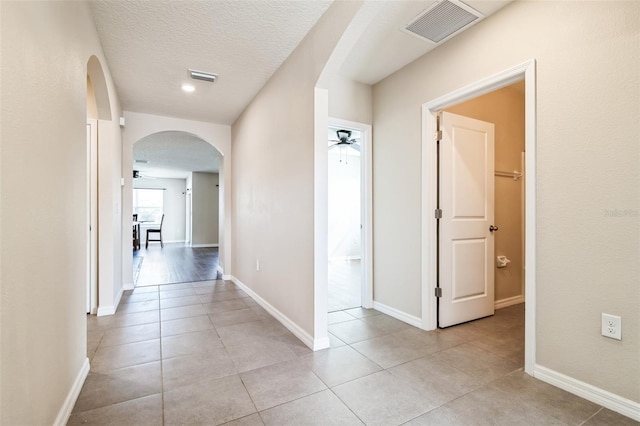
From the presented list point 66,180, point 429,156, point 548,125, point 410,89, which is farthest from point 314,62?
point 66,180

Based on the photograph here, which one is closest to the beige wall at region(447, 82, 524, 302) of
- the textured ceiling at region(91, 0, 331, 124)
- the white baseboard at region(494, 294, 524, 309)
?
the white baseboard at region(494, 294, 524, 309)

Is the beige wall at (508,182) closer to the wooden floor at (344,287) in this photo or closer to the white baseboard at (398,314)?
the white baseboard at (398,314)

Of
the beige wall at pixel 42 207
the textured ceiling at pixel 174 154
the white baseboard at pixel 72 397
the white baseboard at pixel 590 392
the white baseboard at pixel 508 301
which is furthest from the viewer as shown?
the textured ceiling at pixel 174 154

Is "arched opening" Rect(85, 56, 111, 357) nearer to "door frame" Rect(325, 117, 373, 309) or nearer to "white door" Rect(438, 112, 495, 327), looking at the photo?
"door frame" Rect(325, 117, 373, 309)

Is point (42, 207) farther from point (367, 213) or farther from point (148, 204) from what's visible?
point (148, 204)

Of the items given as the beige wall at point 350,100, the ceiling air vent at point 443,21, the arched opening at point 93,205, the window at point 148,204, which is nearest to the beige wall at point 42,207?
the arched opening at point 93,205

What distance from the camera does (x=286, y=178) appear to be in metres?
2.80

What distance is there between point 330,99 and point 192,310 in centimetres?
266

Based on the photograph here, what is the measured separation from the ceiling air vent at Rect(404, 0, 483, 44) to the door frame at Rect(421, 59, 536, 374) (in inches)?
17.4

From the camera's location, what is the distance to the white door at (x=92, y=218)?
309 centimetres

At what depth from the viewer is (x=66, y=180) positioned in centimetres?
155

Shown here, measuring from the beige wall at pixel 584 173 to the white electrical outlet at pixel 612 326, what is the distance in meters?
0.02

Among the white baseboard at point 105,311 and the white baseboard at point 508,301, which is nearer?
the white baseboard at point 105,311

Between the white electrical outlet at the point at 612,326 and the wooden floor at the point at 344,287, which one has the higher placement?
the white electrical outlet at the point at 612,326
